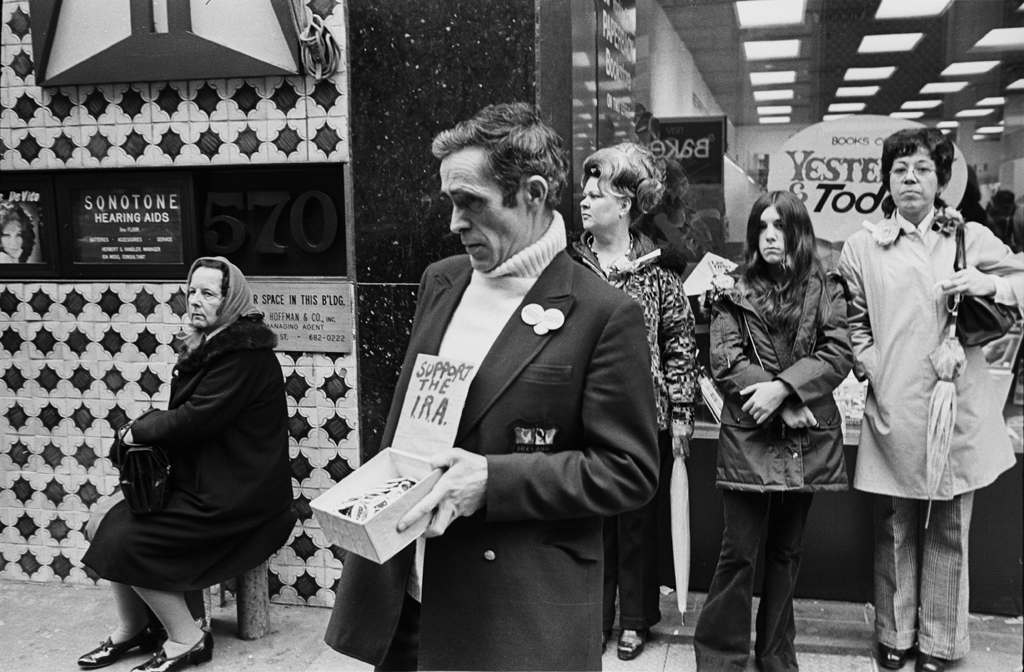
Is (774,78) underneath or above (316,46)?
underneath

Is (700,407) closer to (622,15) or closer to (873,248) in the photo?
(873,248)

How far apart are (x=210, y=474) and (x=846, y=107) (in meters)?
3.32

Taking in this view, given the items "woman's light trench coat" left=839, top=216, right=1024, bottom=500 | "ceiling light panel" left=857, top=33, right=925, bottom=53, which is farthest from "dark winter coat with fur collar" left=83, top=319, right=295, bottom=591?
"ceiling light panel" left=857, top=33, right=925, bottom=53

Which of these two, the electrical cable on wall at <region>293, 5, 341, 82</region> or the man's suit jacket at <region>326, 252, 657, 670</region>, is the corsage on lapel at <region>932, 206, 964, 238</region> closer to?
the man's suit jacket at <region>326, 252, 657, 670</region>

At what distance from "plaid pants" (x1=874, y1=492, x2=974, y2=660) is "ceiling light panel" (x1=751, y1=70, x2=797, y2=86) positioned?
77.7 inches

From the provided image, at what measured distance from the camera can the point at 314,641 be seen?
15.2 ft

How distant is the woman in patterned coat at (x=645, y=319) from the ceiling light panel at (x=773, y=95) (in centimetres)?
82

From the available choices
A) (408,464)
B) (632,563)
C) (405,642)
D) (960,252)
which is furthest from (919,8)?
(405,642)

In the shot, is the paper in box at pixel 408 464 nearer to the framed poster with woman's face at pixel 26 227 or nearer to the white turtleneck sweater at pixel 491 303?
the white turtleneck sweater at pixel 491 303

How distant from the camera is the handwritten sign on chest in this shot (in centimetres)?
238

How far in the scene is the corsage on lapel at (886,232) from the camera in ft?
13.4

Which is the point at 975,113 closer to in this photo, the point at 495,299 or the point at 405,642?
the point at 495,299

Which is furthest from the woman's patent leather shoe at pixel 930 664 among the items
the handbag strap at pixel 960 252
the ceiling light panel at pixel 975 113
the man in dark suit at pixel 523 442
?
the ceiling light panel at pixel 975 113

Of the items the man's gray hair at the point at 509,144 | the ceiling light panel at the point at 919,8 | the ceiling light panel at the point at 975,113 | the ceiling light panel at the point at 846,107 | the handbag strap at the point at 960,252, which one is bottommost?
the handbag strap at the point at 960,252
